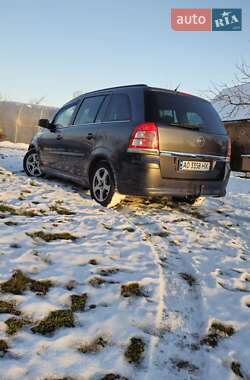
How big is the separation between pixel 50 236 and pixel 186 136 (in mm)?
2194

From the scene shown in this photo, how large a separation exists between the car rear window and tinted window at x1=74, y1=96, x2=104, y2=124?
1.26 m

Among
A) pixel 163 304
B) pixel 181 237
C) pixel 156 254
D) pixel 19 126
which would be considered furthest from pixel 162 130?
pixel 19 126

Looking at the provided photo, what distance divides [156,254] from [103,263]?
597 mm

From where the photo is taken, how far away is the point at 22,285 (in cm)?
243

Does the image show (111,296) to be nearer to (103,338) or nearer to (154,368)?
(103,338)

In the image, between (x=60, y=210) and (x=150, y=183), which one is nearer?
(x=150, y=183)

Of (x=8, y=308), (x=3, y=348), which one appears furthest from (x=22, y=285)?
(x=3, y=348)

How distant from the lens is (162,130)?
4.36m

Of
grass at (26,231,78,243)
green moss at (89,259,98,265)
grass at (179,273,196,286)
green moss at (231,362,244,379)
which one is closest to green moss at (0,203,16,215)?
grass at (26,231,78,243)

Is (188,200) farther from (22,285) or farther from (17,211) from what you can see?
(22,285)

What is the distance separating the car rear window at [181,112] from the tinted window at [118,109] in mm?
361

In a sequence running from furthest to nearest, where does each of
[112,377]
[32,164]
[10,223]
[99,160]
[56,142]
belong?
[32,164], [56,142], [99,160], [10,223], [112,377]

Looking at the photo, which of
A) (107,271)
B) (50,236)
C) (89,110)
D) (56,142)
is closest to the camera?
(107,271)

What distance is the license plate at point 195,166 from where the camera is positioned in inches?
179
